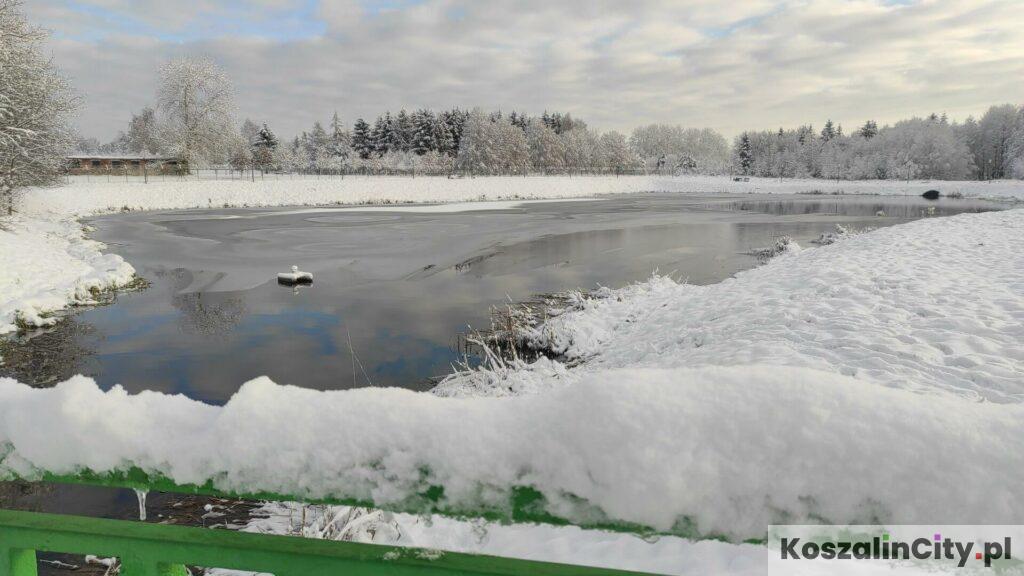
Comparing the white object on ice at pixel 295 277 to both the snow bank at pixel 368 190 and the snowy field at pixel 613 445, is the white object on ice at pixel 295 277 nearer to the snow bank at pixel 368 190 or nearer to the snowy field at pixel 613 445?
the snowy field at pixel 613 445

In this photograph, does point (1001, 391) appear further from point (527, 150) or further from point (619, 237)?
point (527, 150)

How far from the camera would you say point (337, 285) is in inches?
665

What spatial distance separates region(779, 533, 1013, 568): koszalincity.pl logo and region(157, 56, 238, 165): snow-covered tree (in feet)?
228

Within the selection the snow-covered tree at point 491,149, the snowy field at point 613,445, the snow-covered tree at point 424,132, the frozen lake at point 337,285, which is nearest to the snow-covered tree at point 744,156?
the snow-covered tree at point 491,149

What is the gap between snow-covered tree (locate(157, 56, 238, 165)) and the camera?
6103 cm

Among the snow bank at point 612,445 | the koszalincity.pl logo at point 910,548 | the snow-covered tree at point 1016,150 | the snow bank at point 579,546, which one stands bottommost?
the snow bank at point 579,546

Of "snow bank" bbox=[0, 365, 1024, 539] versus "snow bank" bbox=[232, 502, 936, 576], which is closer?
"snow bank" bbox=[0, 365, 1024, 539]

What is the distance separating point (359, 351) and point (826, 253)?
42.3 feet

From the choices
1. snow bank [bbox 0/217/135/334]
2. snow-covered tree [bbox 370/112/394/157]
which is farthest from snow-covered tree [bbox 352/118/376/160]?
snow bank [bbox 0/217/135/334]

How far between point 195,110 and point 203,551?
72758 millimetres

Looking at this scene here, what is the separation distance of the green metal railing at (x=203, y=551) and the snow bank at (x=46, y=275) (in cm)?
1381

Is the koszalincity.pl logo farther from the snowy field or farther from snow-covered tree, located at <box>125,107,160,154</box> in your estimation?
snow-covered tree, located at <box>125,107,160,154</box>

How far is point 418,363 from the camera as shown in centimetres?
1041

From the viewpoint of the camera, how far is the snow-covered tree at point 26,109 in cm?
2262
